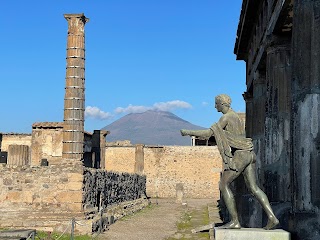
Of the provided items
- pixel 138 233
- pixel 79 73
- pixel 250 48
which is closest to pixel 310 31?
pixel 250 48

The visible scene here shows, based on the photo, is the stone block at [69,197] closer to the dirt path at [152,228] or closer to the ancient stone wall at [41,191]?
the ancient stone wall at [41,191]

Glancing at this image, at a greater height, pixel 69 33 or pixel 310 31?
pixel 69 33

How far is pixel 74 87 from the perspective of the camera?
22500mm

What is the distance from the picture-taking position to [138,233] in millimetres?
16625

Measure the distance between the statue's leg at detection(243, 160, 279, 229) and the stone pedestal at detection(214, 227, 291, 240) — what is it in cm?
16

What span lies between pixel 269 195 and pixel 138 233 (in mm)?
7991

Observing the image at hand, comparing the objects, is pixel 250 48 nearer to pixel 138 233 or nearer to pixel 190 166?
pixel 138 233

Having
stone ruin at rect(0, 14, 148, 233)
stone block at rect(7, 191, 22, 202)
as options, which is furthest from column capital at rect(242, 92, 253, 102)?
stone block at rect(7, 191, 22, 202)

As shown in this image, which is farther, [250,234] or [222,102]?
[222,102]

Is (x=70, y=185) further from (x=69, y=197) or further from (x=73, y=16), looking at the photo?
(x=73, y=16)

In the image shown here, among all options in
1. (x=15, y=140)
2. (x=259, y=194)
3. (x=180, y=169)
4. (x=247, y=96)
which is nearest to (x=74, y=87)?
(x=247, y=96)

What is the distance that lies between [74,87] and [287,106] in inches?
589

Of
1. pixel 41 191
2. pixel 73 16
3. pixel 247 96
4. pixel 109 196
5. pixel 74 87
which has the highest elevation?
pixel 73 16

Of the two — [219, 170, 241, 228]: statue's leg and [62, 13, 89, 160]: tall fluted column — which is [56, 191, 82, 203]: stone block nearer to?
A: [62, 13, 89, 160]: tall fluted column
